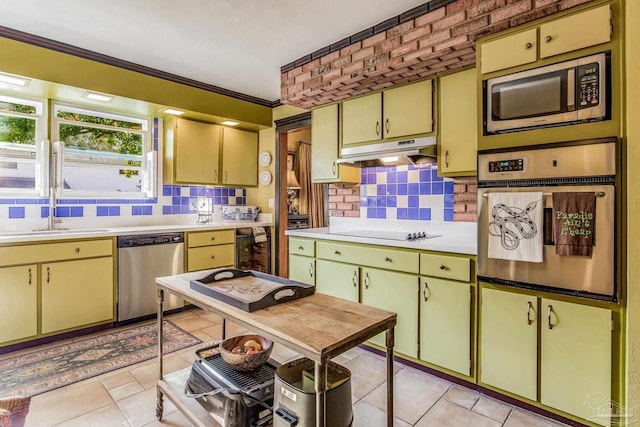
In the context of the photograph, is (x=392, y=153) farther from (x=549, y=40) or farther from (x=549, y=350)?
(x=549, y=350)

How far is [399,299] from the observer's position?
2539 millimetres

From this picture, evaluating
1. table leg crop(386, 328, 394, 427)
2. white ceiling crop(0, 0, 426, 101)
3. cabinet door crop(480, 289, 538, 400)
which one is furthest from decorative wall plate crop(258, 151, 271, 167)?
table leg crop(386, 328, 394, 427)

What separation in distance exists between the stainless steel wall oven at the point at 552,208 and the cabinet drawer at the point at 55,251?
3165 mm

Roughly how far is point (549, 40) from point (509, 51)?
197mm

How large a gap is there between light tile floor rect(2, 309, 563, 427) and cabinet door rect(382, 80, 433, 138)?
1864mm

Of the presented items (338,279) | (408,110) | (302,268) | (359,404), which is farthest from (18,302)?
(408,110)

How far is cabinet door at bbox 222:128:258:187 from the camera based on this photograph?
177 inches

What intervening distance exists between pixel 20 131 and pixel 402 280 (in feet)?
12.4

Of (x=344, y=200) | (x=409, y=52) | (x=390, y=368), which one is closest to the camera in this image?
(x=390, y=368)

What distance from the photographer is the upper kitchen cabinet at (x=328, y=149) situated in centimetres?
335

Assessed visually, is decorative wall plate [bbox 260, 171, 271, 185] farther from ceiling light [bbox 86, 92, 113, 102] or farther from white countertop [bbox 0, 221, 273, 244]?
ceiling light [bbox 86, 92, 113, 102]

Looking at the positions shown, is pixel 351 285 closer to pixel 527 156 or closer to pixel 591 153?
pixel 527 156

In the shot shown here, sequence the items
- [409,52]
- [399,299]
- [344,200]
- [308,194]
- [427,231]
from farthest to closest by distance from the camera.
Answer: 1. [308,194]
2. [344,200]
3. [427,231]
4. [399,299]
5. [409,52]

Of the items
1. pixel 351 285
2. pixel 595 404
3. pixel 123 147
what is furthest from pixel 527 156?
pixel 123 147
